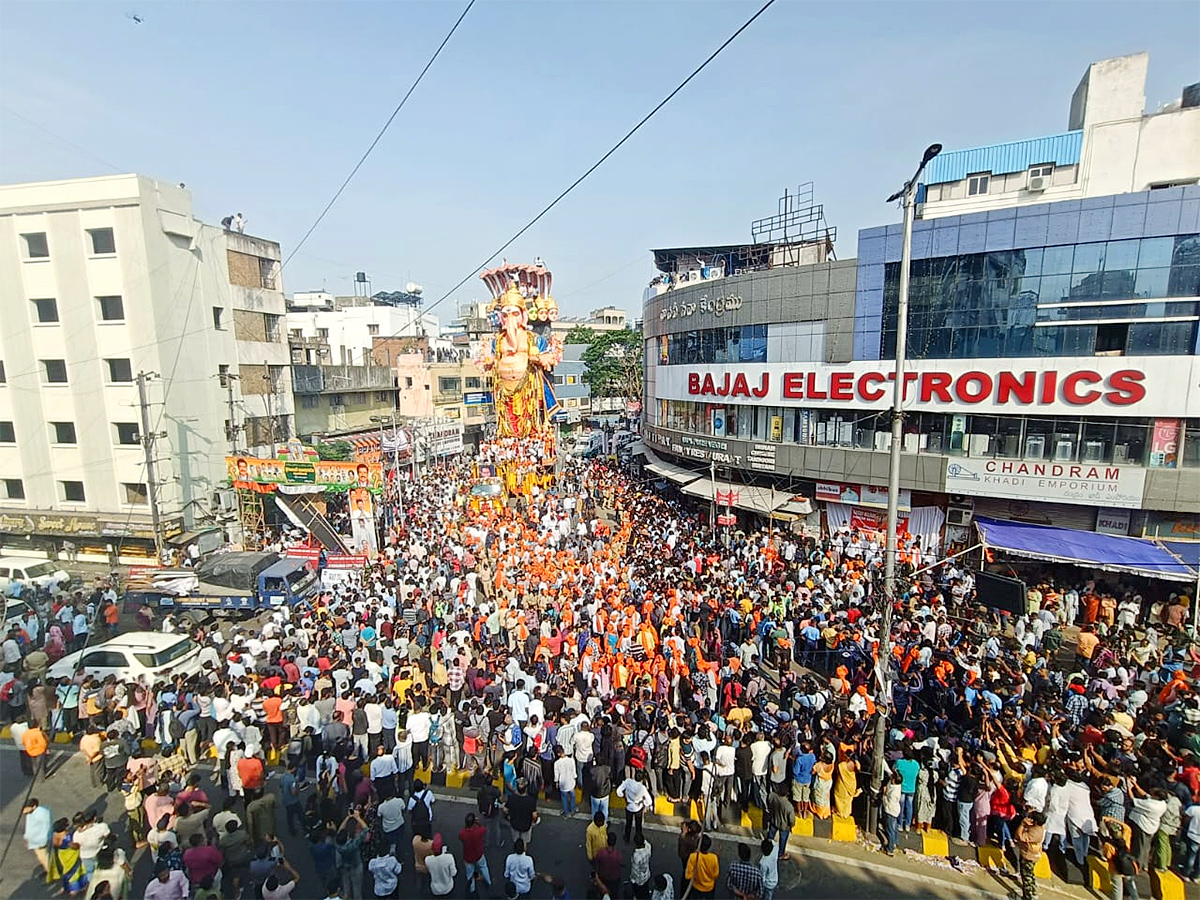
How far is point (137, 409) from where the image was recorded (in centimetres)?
2042

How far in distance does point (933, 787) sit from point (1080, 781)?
5.02 ft

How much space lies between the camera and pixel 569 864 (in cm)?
704

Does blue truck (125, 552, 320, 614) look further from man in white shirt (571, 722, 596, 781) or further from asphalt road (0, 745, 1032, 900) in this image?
man in white shirt (571, 722, 596, 781)

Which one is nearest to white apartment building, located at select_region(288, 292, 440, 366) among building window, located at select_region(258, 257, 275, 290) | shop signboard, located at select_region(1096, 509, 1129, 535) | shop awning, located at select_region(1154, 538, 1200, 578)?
building window, located at select_region(258, 257, 275, 290)

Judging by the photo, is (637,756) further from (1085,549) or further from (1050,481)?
(1050,481)

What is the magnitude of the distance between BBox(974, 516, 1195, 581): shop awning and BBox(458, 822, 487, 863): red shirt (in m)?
13.6

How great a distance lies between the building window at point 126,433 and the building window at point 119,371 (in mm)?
1497

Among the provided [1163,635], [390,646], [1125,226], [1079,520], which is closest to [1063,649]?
[1163,635]

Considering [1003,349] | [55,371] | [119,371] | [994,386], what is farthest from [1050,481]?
[55,371]

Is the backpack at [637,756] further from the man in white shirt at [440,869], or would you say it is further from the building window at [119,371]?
the building window at [119,371]

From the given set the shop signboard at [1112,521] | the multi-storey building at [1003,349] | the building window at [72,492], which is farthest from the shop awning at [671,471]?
the building window at [72,492]

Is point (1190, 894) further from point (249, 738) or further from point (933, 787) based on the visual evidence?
point (249, 738)

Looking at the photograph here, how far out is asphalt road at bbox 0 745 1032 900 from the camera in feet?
21.8

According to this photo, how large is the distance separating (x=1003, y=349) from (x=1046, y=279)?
199 cm
